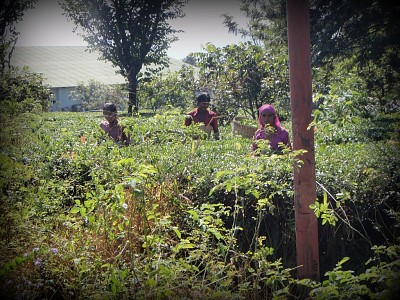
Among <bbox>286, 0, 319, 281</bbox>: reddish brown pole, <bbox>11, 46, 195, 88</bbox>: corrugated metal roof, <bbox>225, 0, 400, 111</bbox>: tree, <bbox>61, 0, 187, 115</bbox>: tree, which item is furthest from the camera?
<bbox>11, 46, 195, 88</bbox>: corrugated metal roof

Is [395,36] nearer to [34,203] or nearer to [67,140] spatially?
[67,140]

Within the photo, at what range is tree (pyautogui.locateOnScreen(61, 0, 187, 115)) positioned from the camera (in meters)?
23.1

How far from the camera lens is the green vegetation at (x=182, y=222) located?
8.60 ft

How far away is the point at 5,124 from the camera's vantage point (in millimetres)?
4879

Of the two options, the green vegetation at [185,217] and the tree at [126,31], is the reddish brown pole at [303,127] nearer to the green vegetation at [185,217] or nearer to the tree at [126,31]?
the green vegetation at [185,217]

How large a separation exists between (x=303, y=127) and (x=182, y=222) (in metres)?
1.16

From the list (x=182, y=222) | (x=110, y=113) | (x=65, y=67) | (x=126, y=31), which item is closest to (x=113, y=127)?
(x=110, y=113)

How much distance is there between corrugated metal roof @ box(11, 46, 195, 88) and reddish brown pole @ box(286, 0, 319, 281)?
42.3 meters

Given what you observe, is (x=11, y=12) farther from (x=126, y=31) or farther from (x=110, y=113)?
(x=126, y=31)

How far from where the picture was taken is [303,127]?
2830mm

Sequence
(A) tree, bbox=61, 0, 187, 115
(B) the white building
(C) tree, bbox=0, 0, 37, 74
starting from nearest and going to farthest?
1. (C) tree, bbox=0, 0, 37, 74
2. (A) tree, bbox=61, 0, 187, 115
3. (B) the white building

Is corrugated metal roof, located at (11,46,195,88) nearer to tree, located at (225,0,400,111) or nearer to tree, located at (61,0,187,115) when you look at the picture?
tree, located at (61,0,187,115)

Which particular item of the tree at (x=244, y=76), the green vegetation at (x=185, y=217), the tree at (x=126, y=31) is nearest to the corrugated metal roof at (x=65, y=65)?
the tree at (x=126, y=31)

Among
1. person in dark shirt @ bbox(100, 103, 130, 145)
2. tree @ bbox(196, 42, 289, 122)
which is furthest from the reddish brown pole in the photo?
tree @ bbox(196, 42, 289, 122)
